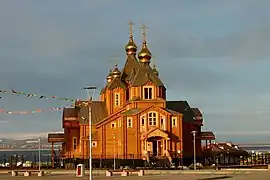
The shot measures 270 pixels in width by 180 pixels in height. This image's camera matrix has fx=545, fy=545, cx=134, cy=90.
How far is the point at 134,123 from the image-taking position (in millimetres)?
75375

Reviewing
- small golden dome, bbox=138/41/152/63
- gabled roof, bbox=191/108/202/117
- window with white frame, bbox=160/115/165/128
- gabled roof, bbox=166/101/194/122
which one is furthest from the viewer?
gabled roof, bbox=191/108/202/117

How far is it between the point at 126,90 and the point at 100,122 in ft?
24.2

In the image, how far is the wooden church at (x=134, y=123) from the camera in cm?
7512

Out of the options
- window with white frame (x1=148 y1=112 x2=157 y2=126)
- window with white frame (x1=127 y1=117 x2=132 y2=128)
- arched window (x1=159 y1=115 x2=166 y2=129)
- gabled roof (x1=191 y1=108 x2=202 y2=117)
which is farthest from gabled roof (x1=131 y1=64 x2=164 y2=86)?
gabled roof (x1=191 y1=108 x2=202 y2=117)

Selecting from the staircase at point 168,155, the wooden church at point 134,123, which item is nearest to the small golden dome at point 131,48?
the wooden church at point 134,123

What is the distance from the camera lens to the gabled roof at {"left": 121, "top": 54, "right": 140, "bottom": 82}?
3390 inches

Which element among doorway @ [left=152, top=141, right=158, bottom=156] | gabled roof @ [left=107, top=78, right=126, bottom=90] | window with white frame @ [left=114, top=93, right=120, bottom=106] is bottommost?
doorway @ [left=152, top=141, right=158, bottom=156]

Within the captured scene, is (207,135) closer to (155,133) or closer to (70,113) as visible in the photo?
(155,133)

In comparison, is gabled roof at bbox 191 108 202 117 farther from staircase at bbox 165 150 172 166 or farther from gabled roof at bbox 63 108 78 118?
gabled roof at bbox 63 108 78 118

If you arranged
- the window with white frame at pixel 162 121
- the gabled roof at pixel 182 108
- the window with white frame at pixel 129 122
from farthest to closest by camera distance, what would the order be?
the gabled roof at pixel 182 108
the window with white frame at pixel 129 122
the window with white frame at pixel 162 121

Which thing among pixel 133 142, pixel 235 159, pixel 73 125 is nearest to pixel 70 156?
pixel 73 125

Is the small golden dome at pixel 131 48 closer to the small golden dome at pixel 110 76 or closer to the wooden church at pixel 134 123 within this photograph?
the wooden church at pixel 134 123

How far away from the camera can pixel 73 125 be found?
85562 millimetres

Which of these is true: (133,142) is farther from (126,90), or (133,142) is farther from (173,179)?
(173,179)
